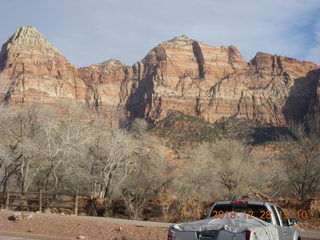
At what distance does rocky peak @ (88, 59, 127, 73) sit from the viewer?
532 feet

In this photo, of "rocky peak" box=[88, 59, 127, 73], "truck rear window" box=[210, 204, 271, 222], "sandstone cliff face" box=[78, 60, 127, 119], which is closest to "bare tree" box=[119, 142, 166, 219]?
"truck rear window" box=[210, 204, 271, 222]

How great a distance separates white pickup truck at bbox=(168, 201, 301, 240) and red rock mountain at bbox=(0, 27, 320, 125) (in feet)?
350

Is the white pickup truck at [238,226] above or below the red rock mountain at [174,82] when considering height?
below

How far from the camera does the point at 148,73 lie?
505 feet

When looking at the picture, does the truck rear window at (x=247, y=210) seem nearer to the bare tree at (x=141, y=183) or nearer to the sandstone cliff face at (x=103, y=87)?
the bare tree at (x=141, y=183)

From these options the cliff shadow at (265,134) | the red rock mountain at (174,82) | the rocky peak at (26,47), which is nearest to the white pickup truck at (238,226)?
the cliff shadow at (265,134)

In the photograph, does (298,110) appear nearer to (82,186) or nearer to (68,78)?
(68,78)

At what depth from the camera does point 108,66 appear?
550 ft

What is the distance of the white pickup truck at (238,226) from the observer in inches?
267

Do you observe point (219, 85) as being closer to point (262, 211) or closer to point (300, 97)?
point (300, 97)

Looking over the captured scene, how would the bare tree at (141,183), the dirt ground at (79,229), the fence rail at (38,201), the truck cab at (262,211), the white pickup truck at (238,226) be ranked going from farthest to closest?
the bare tree at (141,183) < the fence rail at (38,201) < the dirt ground at (79,229) < the truck cab at (262,211) < the white pickup truck at (238,226)

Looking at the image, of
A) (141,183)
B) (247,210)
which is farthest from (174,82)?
(247,210)

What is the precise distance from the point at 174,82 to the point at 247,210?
429 feet

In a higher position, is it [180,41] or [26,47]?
[180,41]
